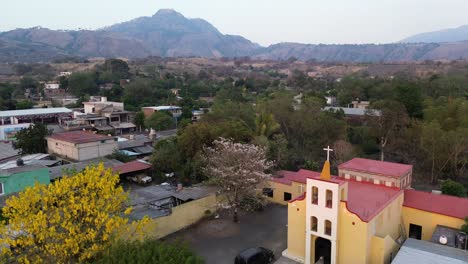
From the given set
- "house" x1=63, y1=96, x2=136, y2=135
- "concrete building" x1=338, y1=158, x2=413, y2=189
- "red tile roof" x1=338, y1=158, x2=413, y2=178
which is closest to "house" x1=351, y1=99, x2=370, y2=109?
"house" x1=63, y1=96, x2=136, y2=135

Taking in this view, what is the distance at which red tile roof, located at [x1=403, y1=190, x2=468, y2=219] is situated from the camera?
18.0 metres

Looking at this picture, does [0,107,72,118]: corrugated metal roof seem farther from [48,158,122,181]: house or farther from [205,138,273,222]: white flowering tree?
[205,138,273,222]: white flowering tree

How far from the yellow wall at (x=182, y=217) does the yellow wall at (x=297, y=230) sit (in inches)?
252

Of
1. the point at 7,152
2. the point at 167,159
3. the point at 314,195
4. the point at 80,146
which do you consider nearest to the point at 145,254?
the point at 314,195

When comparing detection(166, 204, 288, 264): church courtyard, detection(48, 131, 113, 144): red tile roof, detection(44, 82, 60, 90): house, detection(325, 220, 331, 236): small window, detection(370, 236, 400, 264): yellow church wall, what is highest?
detection(44, 82, 60, 90): house

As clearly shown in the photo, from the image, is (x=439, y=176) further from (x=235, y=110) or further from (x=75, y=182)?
(x=75, y=182)

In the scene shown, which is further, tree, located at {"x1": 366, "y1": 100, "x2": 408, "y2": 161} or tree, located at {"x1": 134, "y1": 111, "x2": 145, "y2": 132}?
tree, located at {"x1": 134, "y1": 111, "x2": 145, "y2": 132}

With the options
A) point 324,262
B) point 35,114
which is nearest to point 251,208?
point 324,262

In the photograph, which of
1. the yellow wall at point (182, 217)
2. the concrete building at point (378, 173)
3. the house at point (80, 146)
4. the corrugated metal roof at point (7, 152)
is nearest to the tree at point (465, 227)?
the concrete building at point (378, 173)

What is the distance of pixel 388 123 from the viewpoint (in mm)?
34844

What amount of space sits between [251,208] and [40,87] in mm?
73981

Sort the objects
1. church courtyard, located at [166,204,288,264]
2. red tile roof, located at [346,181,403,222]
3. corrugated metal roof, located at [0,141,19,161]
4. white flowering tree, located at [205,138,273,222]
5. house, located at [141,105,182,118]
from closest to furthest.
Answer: red tile roof, located at [346,181,403,222], church courtyard, located at [166,204,288,264], white flowering tree, located at [205,138,273,222], corrugated metal roof, located at [0,141,19,161], house, located at [141,105,182,118]

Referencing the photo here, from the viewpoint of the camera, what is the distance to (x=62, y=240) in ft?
41.5

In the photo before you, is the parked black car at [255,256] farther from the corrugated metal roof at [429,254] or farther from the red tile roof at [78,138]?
the red tile roof at [78,138]
